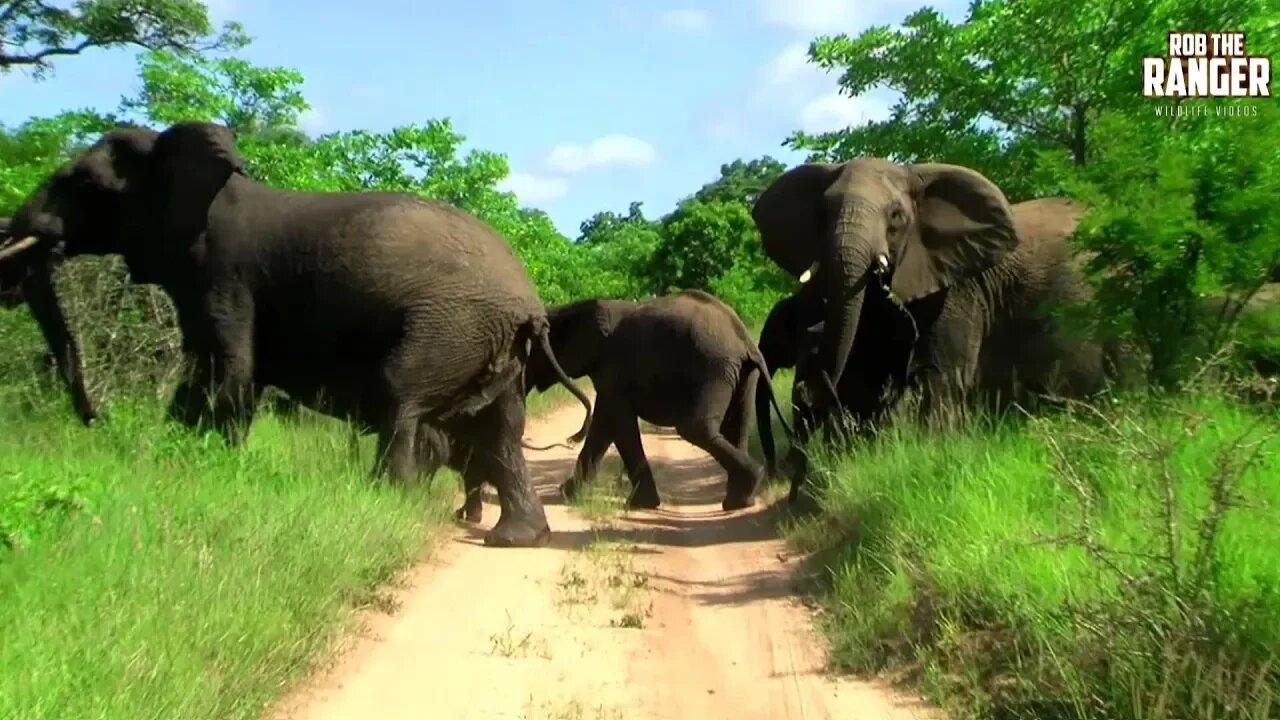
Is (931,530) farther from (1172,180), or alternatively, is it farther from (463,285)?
(463,285)

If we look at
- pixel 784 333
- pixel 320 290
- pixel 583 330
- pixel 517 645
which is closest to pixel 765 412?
pixel 784 333

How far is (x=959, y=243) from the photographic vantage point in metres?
12.1

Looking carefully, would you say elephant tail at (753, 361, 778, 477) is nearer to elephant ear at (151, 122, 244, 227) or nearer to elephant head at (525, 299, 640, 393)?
elephant head at (525, 299, 640, 393)

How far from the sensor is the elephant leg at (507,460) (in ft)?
34.9

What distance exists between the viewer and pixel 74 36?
23.8 metres

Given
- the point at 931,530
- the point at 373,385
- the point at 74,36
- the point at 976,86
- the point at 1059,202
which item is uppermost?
the point at 74,36

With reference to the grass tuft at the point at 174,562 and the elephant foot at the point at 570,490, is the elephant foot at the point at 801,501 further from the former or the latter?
the grass tuft at the point at 174,562

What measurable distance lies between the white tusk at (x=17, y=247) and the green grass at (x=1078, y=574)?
5.70 meters

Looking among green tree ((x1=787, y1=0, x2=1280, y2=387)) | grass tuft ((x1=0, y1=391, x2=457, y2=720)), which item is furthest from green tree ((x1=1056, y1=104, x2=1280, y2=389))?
grass tuft ((x1=0, y1=391, x2=457, y2=720))

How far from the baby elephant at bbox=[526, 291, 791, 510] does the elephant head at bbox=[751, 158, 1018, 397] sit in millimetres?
1176

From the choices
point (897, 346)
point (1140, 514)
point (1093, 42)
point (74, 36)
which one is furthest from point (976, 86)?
point (74, 36)

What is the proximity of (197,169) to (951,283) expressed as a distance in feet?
18.6

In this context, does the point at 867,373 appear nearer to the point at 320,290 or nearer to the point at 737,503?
the point at 737,503

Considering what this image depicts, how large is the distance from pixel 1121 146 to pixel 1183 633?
5.39 meters
